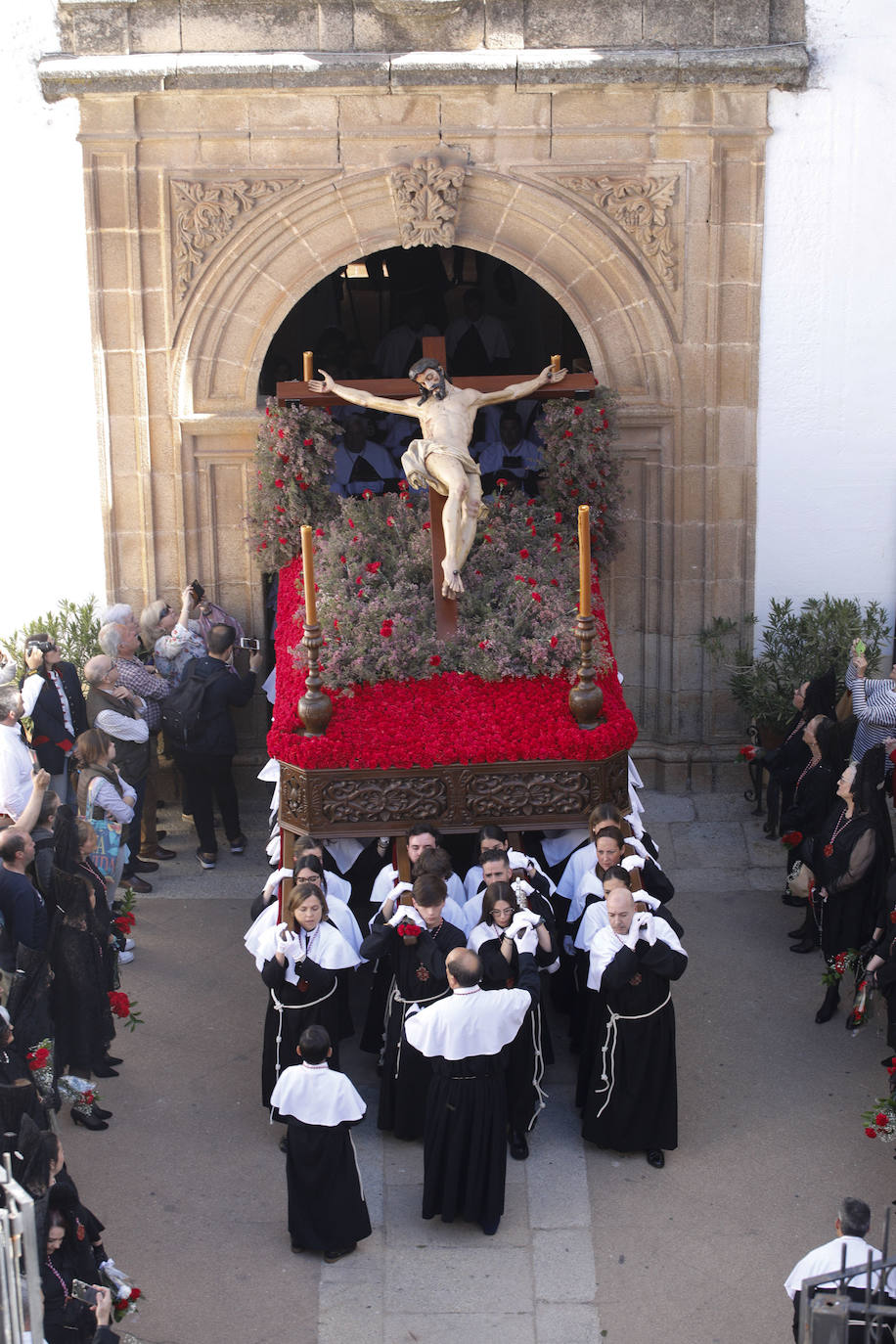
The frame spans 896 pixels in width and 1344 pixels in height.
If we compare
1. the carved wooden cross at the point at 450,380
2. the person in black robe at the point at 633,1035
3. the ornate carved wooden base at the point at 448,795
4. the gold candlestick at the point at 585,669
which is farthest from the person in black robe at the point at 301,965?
the carved wooden cross at the point at 450,380

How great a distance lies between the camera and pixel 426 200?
11.1 meters

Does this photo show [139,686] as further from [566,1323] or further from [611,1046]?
[566,1323]

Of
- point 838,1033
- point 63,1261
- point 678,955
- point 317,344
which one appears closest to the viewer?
point 63,1261

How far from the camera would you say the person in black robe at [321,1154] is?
692 centimetres

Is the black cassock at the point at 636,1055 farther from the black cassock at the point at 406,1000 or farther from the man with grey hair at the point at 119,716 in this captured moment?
the man with grey hair at the point at 119,716

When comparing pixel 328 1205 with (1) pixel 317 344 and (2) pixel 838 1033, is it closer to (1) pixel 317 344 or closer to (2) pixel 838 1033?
(2) pixel 838 1033

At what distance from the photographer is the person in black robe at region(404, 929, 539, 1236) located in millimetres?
7113

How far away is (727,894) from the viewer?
10562mm

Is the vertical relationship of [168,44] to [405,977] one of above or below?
above

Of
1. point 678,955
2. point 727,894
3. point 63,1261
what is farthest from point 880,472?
point 63,1261

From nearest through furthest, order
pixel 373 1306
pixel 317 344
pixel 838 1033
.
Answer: pixel 373 1306, pixel 838 1033, pixel 317 344

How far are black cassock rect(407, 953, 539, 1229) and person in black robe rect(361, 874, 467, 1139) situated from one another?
1.70ft

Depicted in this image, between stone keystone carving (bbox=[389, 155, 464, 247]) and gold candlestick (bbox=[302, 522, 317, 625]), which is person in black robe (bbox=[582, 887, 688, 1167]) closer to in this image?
gold candlestick (bbox=[302, 522, 317, 625])

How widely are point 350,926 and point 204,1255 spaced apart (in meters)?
1.69
